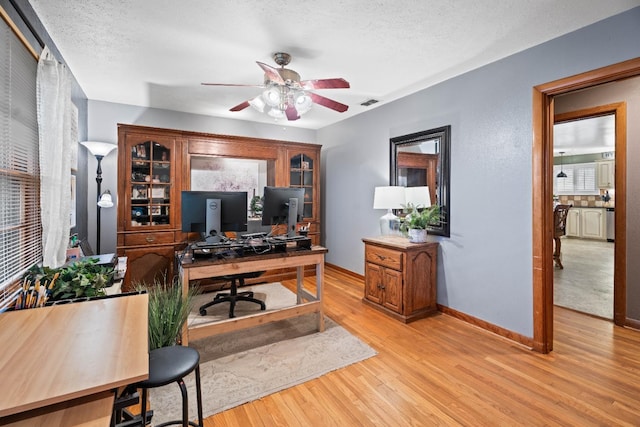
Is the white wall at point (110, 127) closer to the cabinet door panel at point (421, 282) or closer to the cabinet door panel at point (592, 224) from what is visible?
the cabinet door panel at point (421, 282)

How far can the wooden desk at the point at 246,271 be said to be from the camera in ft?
7.58

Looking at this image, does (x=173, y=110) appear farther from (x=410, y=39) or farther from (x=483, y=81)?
(x=483, y=81)

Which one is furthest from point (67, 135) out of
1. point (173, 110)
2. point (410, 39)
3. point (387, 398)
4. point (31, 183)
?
point (387, 398)

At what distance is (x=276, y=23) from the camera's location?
215cm

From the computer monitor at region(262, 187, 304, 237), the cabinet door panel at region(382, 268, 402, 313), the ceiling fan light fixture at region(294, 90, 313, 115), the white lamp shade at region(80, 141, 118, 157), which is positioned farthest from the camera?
the white lamp shade at region(80, 141, 118, 157)

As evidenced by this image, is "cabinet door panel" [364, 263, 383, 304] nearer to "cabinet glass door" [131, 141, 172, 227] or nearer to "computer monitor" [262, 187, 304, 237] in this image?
"computer monitor" [262, 187, 304, 237]

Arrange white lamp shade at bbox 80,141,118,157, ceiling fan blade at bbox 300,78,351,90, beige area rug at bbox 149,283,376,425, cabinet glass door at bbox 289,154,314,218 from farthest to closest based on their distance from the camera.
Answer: cabinet glass door at bbox 289,154,314,218 → white lamp shade at bbox 80,141,118,157 → ceiling fan blade at bbox 300,78,351,90 → beige area rug at bbox 149,283,376,425

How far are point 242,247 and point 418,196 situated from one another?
6.85 ft

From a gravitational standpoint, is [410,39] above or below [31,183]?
above

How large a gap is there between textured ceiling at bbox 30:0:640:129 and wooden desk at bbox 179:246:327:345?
1785 mm

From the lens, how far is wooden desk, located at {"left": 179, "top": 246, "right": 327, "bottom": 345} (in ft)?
7.58

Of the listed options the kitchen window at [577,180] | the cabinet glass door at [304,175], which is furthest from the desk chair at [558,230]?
the kitchen window at [577,180]

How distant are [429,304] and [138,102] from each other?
448 centimetres

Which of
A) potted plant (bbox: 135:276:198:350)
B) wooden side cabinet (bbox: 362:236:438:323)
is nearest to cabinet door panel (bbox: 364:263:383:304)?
wooden side cabinet (bbox: 362:236:438:323)
